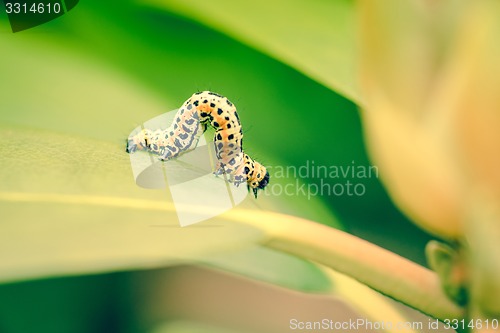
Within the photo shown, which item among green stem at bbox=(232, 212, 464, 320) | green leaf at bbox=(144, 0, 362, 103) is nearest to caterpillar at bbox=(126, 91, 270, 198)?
green leaf at bbox=(144, 0, 362, 103)

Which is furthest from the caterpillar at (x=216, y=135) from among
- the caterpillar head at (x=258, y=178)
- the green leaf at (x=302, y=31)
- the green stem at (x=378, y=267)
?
the green stem at (x=378, y=267)

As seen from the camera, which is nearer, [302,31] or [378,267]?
[378,267]

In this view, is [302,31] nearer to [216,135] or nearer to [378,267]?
[216,135]

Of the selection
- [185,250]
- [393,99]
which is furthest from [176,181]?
[393,99]

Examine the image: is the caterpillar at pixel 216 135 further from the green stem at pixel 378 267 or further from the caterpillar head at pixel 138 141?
the green stem at pixel 378 267

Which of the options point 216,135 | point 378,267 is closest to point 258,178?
point 216,135

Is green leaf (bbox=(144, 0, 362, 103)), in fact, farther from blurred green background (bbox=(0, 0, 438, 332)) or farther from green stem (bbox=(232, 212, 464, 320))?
green stem (bbox=(232, 212, 464, 320))

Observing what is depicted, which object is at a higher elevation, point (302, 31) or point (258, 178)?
point (302, 31)
